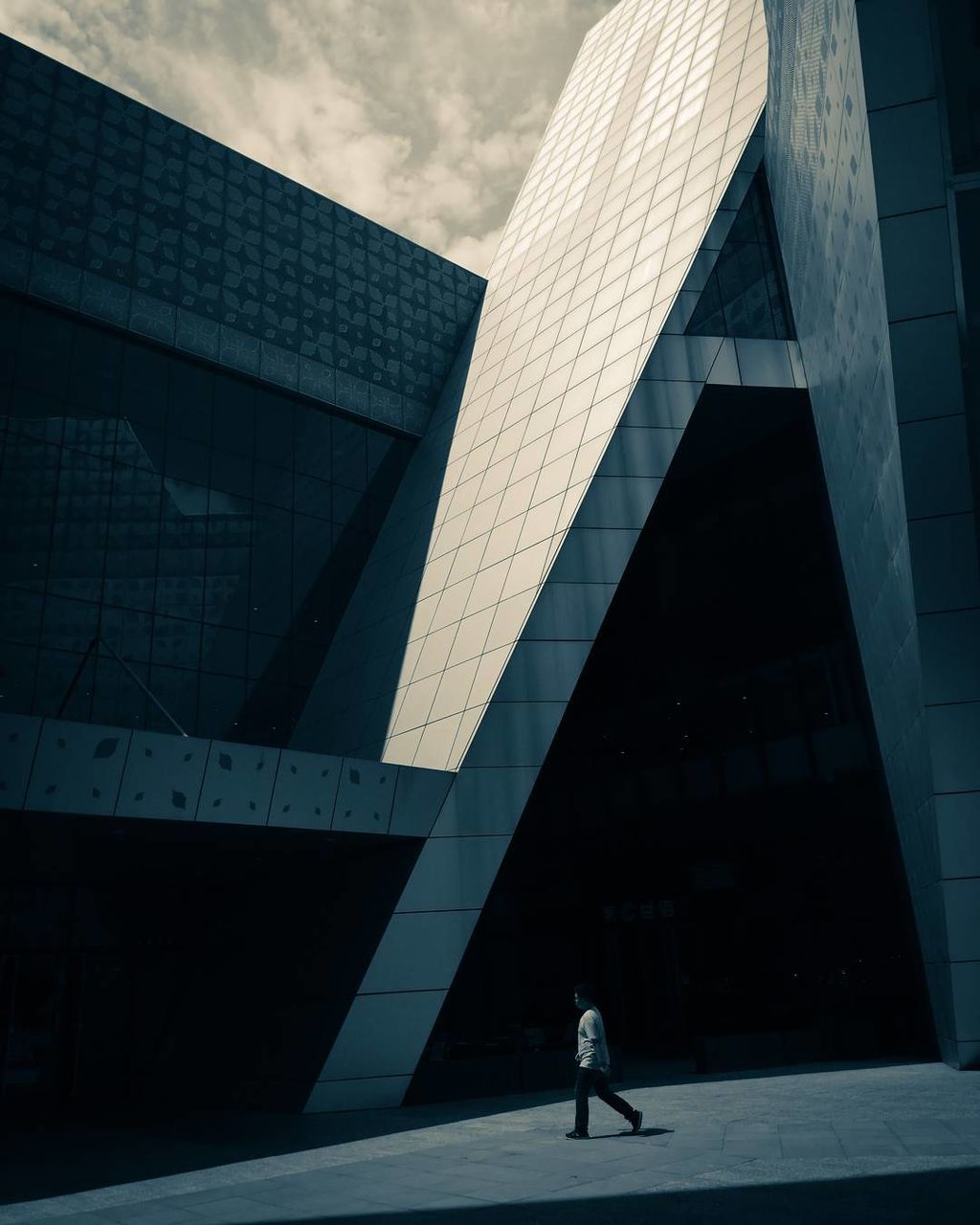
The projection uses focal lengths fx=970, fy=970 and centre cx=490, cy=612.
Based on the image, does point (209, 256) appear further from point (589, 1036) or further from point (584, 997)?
point (589, 1036)

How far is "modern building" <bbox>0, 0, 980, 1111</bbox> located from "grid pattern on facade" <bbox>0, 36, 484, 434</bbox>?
12 cm

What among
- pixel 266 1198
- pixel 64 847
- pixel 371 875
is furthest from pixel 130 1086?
pixel 266 1198

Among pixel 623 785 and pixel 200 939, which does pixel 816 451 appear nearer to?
pixel 623 785

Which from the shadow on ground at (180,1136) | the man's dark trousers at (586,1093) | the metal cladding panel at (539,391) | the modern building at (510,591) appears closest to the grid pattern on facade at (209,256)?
the modern building at (510,591)

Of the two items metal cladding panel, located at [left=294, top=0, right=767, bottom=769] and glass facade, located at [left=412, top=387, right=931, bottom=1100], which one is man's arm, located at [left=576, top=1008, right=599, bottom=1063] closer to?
metal cladding panel, located at [left=294, top=0, right=767, bottom=769]

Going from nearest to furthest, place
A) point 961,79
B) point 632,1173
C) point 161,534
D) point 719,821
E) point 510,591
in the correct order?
point 632,1173, point 961,79, point 510,591, point 719,821, point 161,534

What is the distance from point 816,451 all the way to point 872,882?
10.1 m

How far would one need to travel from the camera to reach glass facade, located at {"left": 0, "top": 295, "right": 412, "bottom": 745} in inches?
928

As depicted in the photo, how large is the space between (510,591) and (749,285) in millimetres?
9542

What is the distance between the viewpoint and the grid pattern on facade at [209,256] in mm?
26125

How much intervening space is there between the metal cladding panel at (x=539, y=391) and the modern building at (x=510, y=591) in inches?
7.2

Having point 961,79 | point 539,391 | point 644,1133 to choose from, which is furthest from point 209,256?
point 644,1133

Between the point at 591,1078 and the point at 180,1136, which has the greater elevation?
the point at 591,1078

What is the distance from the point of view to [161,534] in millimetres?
25641
